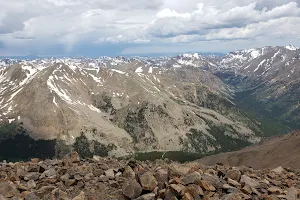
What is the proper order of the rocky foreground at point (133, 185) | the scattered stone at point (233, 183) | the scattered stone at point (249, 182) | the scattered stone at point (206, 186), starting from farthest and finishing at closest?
the scattered stone at point (249, 182), the scattered stone at point (233, 183), the scattered stone at point (206, 186), the rocky foreground at point (133, 185)

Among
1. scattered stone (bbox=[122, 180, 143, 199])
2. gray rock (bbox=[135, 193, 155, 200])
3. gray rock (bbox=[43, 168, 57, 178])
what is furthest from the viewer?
gray rock (bbox=[43, 168, 57, 178])

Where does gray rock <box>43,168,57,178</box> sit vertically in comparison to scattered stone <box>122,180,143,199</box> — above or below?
below

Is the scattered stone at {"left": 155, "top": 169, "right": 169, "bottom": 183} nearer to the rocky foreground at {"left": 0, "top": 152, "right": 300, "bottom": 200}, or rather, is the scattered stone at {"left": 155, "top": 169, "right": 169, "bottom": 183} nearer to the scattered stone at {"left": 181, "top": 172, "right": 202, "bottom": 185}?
the rocky foreground at {"left": 0, "top": 152, "right": 300, "bottom": 200}

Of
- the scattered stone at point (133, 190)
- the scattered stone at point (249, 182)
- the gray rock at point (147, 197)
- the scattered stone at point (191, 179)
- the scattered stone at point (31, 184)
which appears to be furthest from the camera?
the scattered stone at point (31, 184)

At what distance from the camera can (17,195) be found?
89.2 feet

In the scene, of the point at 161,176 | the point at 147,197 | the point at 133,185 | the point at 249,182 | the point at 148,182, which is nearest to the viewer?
the point at 147,197

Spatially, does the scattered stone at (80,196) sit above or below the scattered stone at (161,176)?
below

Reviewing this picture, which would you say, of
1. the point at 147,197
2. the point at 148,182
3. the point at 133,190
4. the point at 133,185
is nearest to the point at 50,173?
the point at 133,185

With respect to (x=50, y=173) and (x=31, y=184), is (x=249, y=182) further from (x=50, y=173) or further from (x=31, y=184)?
(x=31, y=184)

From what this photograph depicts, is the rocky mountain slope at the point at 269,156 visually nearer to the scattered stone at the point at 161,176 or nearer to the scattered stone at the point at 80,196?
the scattered stone at the point at 161,176

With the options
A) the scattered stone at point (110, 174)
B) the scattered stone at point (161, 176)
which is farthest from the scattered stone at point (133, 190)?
the scattered stone at point (110, 174)

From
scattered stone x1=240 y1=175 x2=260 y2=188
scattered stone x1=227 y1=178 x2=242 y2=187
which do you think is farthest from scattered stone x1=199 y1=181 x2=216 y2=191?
scattered stone x1=240 y1=175 x2=260 y2=188

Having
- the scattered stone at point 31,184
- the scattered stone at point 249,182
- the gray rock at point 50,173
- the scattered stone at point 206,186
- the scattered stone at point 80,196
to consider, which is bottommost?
the scattered stone at point 249,182

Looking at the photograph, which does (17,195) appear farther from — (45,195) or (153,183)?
(153,183)
